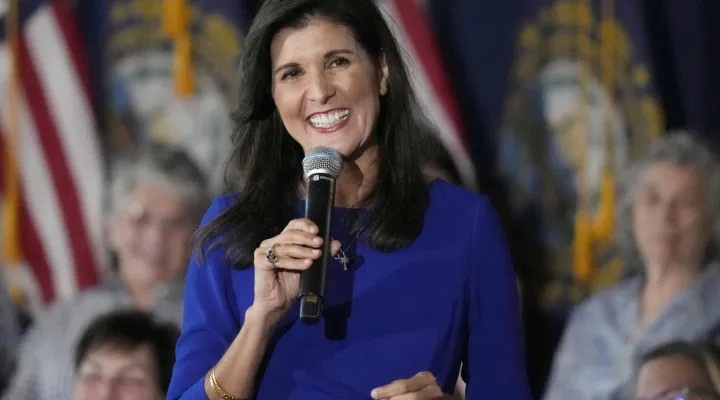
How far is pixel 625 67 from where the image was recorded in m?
3.84

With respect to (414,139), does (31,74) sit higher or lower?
higher

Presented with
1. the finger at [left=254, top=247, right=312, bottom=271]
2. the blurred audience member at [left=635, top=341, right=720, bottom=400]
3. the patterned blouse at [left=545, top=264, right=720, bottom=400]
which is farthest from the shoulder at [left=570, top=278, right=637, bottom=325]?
the finger at [left=254, top=247, right=312, bottom=271]

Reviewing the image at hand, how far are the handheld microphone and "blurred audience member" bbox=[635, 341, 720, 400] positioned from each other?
1440 millimetres

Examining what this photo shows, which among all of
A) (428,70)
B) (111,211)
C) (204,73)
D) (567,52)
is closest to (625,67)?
(567,52)

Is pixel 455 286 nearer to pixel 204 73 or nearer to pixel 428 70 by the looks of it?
pixel 428 70

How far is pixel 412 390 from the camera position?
1530mm

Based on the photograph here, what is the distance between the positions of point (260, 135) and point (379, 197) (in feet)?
0.67

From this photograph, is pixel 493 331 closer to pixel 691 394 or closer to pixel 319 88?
pixel 319 88

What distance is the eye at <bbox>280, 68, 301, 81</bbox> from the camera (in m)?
1.71

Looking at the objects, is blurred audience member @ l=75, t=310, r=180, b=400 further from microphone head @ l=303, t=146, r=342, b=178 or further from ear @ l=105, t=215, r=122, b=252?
microphone head @ l=303, t=146, r=342, b=178

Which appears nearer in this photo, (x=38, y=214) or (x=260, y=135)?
(x=260, y=135)

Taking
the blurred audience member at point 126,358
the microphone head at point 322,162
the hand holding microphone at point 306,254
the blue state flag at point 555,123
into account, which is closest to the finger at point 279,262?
the hand holding microphone at point 306,254

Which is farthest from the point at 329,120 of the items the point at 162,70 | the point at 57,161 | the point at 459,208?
the point at 57,161

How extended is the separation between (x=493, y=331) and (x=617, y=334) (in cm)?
206
